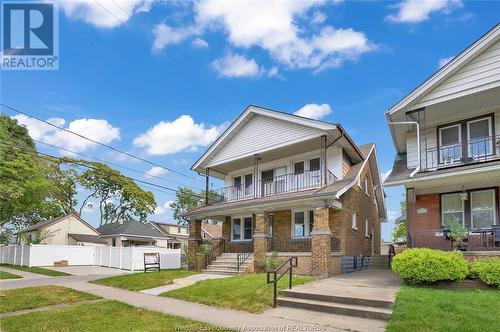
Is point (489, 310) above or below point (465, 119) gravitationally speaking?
below

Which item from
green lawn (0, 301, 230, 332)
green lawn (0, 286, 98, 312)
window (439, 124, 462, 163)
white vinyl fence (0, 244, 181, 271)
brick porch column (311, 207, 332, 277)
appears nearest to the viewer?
green lawn (0, 301, 230, 332)

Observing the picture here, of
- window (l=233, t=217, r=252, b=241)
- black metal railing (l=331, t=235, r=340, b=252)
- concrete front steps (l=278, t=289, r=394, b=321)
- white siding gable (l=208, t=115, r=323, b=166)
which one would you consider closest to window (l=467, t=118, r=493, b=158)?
white siding gable (l=208, t=115, r=323, b=166)

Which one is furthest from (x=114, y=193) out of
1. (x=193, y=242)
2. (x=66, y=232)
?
(x=193, y=242)

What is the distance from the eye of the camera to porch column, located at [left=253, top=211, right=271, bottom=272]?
16734 millimetres

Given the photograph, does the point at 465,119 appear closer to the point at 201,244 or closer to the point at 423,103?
the point at 423,103

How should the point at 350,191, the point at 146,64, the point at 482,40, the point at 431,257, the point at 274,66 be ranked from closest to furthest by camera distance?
the point at 431,257 < the point at 482,40 < the point at 146,64 < the point at 350,191 < the point at 274,66

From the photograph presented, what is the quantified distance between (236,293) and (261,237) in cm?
570

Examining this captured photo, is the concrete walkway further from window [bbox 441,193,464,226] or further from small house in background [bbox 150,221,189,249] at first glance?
small house in background [bbox 150,221,189,249]

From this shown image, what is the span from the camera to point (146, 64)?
16281 millimetres

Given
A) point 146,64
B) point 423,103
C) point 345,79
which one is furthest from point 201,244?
point 423,103

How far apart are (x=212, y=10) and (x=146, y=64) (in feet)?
20.1

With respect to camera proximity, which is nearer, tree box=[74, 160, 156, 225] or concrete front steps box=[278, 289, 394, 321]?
concrete front steps box=[278, 289, 394, 321]

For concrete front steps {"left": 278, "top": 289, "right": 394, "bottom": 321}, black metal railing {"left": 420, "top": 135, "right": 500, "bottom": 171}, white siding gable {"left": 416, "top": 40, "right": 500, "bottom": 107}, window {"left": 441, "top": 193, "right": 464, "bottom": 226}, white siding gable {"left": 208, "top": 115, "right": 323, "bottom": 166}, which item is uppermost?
A: white siding gable {"left": 416, "top": 40, "right": 500, "bottom": 107}

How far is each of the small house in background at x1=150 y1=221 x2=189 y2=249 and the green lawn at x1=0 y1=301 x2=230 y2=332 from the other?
37.6 m
